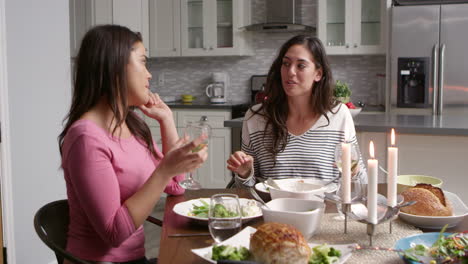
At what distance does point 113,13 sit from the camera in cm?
535

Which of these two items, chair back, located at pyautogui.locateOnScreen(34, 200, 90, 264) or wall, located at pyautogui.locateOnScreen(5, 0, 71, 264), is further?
wall, located at pyautogui.locateOnScreen(5, 0, 71, 264)

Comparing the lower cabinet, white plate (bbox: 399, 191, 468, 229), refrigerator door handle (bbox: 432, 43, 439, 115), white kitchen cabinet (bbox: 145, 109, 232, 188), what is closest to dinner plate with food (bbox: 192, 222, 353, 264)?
white plate (bbox: 399, 191, 468, 229)

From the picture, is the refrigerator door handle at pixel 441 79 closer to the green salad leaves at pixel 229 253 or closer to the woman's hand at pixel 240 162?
the woman's hand at pixel 240 162

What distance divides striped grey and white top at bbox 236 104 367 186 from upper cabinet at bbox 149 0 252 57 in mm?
3160

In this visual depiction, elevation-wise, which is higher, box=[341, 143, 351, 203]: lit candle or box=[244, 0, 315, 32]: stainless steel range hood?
box=[244, 0, 315, 32]: stainless steel range hood

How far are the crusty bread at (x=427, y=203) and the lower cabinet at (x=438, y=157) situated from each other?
1.60 meters

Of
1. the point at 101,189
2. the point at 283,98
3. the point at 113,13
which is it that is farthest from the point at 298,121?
the point at 113,13

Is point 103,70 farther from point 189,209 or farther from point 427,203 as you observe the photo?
point 427,203

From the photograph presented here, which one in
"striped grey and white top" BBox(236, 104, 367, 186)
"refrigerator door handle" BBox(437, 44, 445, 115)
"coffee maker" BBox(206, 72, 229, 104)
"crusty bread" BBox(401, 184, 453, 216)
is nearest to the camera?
"crusty bread" BBox(401, 184, 453, 216)

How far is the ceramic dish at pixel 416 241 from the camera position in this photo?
126 centimetres

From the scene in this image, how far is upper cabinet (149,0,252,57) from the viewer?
17.7 ft

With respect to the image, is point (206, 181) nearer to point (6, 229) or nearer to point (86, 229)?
point (6, 229)

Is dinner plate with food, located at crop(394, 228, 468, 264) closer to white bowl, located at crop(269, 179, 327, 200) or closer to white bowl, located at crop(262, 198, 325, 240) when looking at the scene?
white bowl, located at crop(262, 198, 325, 240)

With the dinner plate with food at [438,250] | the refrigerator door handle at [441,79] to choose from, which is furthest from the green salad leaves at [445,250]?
the refrigerator door handle at [441,79]
